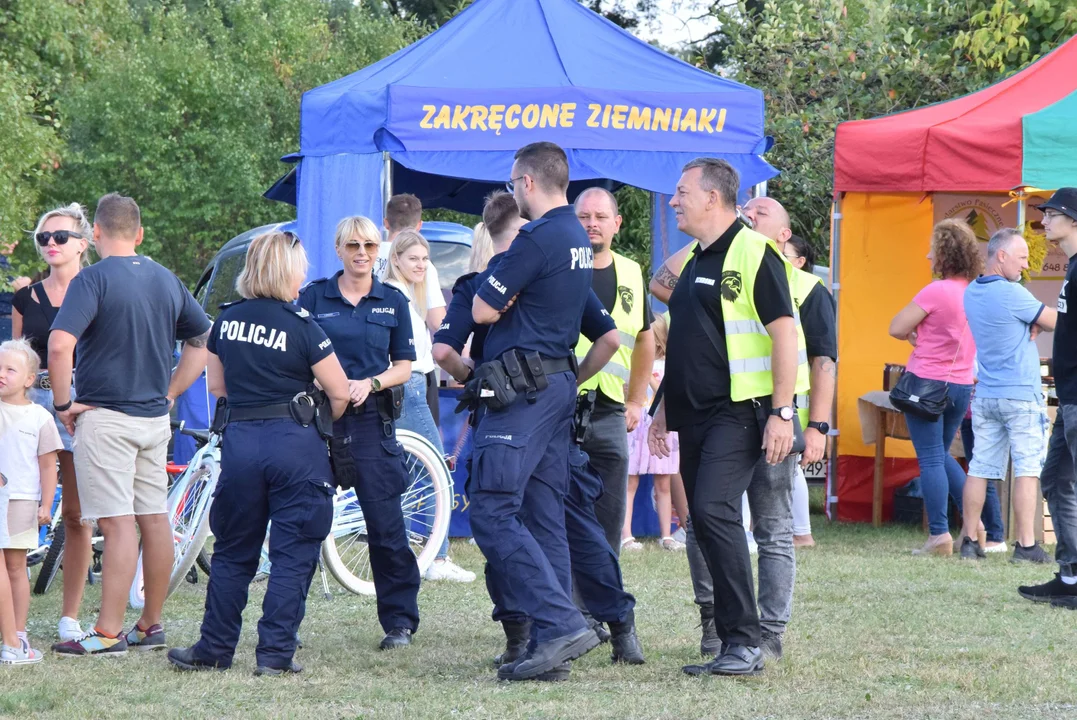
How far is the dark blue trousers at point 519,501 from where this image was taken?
5.03 m

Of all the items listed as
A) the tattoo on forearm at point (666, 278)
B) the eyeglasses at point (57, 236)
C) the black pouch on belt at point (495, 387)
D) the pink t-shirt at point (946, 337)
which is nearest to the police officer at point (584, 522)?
the black pouch on belt at point (495, 387)

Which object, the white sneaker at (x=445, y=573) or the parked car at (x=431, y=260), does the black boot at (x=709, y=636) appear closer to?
the white sneaker at (x=445, y=573)

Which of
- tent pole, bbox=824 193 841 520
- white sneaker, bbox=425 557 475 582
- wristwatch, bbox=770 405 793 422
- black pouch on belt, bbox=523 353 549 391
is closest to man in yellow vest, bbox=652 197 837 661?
wristwatch, bbox=770 405 793 422

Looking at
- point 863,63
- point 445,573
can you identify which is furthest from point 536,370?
point 863,63

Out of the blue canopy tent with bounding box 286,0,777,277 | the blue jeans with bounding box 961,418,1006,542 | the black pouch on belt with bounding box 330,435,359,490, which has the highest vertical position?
the blue canopy tent with bounding box 286,0,777,277

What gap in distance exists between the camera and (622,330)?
599 centimetres

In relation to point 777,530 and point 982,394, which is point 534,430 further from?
point 982,394

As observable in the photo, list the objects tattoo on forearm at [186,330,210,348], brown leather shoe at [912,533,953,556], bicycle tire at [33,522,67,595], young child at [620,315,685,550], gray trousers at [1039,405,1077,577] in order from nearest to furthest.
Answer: tattoo on forearm at [186,330,210,348] → gray trousers at [1039,405,1077,577] → bicycle tire at [33,522,67,595] → brown leather shoe at [912,533,953,556] → young child at [620,315,685,550]

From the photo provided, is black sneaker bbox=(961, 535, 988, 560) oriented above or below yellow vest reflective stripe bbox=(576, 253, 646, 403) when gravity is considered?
below

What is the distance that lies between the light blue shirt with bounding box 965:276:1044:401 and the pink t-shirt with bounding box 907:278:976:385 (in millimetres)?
408

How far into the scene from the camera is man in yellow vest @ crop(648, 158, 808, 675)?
5.02 m

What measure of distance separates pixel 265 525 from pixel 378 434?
A: 0.73m

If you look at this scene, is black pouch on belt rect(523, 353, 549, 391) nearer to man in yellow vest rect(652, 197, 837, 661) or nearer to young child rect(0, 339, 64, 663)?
man in yellow vest rect(652, 197, 837, 661)

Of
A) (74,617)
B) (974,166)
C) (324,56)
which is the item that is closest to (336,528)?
(74,617)
